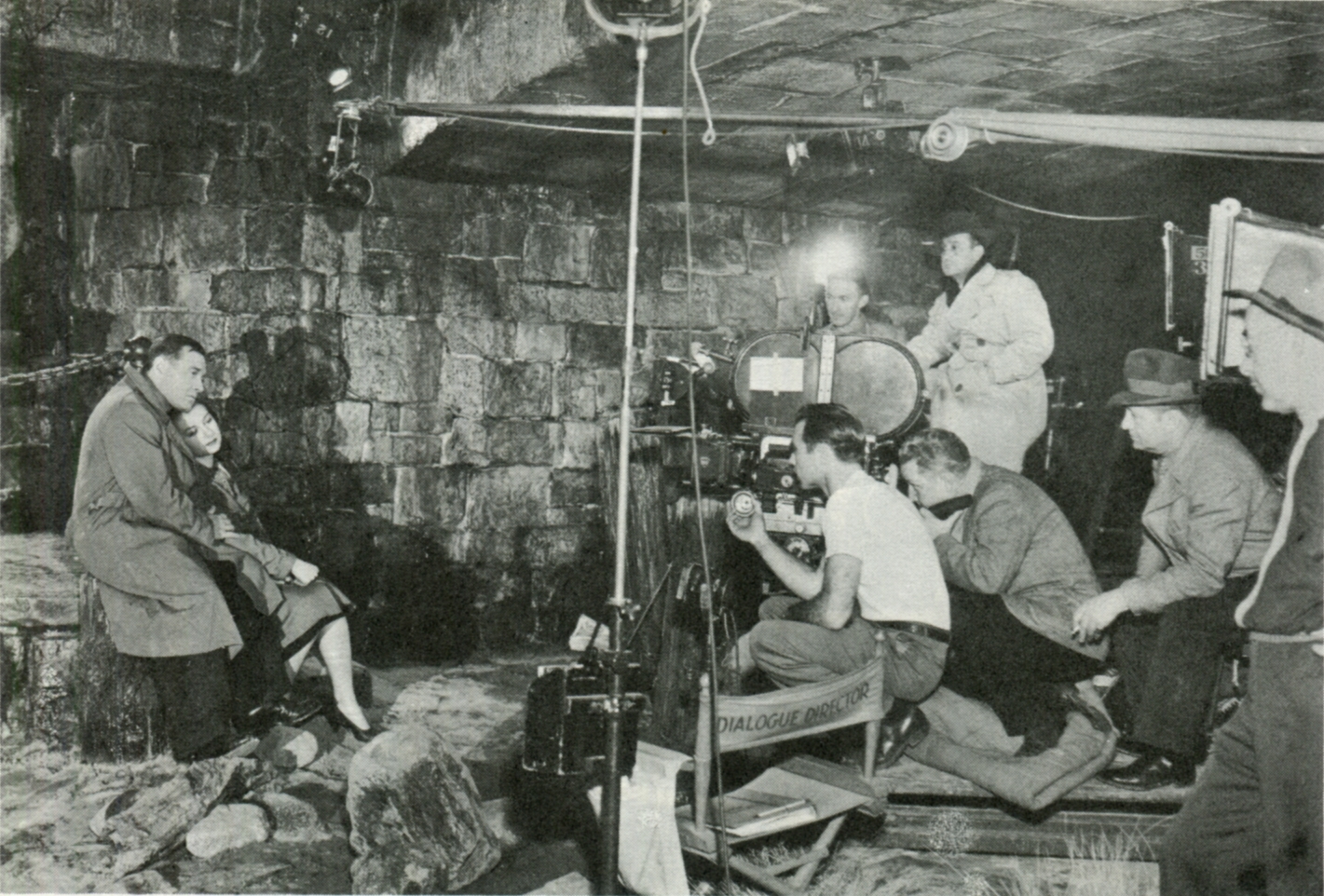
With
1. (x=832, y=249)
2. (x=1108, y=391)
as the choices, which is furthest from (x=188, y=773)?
(x=1108, y=391)

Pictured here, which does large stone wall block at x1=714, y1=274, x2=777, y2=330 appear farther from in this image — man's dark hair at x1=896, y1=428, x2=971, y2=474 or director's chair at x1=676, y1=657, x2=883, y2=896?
director's chair at x1=676, y1=657, x2=883, y2=896

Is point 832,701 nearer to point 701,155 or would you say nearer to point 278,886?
point 278,886

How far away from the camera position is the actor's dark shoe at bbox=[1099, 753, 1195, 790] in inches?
199

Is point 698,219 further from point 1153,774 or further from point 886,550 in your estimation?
point 1153,774

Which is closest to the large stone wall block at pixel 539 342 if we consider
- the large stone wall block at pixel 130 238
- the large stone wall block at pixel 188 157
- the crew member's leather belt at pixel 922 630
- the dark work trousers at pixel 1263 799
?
the large stone wall block at pixel 188 157

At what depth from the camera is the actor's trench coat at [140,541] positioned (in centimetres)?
540

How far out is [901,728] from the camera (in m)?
5.21

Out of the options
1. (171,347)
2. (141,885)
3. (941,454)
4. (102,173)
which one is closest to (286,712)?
(141,885)

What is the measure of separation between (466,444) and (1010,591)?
4102 millimetres

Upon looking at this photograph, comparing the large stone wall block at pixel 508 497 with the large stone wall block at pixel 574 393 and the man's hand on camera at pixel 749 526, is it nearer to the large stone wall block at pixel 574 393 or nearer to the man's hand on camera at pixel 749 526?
the large stone wall block at pixel 574 393

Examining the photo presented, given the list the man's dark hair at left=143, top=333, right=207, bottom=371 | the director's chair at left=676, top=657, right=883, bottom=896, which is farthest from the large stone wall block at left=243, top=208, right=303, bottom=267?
the director's chair at left=676, top=657, right=883, bottom=896

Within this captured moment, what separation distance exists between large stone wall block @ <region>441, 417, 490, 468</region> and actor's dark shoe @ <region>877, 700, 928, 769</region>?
393cm

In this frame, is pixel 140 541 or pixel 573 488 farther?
pixel 573 488

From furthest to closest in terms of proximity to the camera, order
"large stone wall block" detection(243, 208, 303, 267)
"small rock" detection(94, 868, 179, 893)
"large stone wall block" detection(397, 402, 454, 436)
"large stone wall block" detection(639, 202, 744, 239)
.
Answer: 1. "large stone wall block" detection(639, 202, 744, 239)
2. "large stone wall block" detection(397, 402, 454, 436)
3. "large stone wall block" detection(243, 208, 303, 267)
4. "small rock" detection(94, 868, 179, 893)
